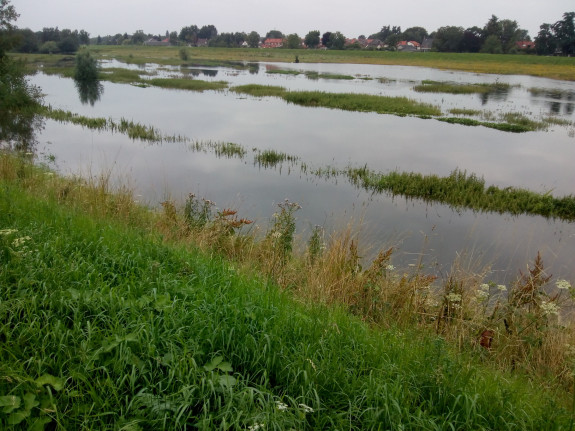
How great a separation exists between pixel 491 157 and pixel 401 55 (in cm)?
8587

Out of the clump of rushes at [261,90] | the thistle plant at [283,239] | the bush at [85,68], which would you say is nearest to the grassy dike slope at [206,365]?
the thistle plant at [283,239]

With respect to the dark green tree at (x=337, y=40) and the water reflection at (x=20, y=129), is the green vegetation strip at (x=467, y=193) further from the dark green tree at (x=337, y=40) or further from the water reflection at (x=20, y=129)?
the dark green tree at (x=337, y=40)

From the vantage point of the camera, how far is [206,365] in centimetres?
273

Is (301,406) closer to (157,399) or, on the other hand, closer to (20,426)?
(157,399)

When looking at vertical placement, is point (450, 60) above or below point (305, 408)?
above

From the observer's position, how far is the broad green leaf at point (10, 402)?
214 cm

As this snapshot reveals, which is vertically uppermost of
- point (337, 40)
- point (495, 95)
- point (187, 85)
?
point (337, 40)

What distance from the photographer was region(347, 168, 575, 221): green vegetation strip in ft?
38.3

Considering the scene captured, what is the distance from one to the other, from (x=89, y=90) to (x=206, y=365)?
37.3 metres

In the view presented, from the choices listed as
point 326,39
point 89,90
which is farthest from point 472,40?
point 89,90

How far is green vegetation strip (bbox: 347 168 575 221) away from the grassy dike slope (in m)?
9.38

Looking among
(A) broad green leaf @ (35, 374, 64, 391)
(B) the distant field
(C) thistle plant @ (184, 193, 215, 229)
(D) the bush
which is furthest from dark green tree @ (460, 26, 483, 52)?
(A) broad green leaf @ (35, 374, 64, 391)

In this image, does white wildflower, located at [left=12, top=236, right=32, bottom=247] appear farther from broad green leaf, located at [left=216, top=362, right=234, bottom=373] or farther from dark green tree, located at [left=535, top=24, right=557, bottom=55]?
dark green tree, located at [left=535, top=24, right=557, bottom=55]

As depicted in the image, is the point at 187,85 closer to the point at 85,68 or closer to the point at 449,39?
the point at 85,68
